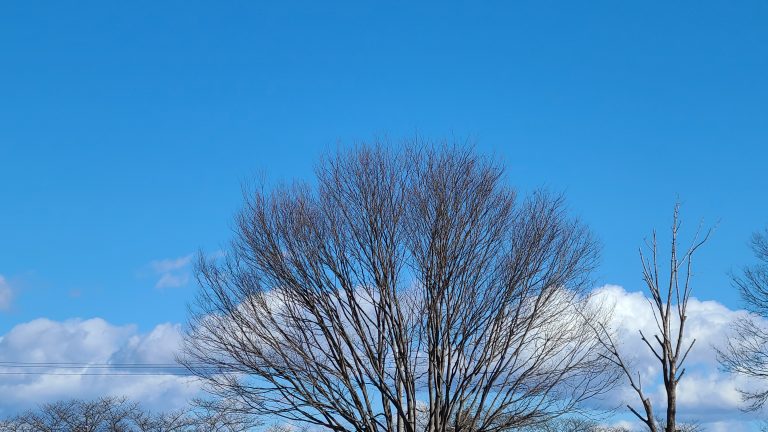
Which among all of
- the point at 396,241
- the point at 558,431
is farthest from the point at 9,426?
the point at 396,241

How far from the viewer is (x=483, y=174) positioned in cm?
1834

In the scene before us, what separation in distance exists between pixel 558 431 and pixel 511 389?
105 ft

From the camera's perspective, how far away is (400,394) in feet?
58.3

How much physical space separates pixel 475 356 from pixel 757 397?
11564 mm

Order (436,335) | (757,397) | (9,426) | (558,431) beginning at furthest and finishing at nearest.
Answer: (558,431), (9,426), (757,397), (436,335)

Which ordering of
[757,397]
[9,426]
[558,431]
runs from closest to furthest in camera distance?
[757,397] < [9,426] < [558,431]

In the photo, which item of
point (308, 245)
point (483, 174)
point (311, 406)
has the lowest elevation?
point (311, 406)

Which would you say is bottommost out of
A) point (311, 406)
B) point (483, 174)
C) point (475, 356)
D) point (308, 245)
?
point (311, 406)

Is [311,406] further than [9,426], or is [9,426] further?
[9,426]

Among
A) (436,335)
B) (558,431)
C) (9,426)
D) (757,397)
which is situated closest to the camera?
(436,335)

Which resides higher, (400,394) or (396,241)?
(396,241)

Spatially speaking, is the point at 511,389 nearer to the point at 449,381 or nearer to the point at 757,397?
the point at 449,381

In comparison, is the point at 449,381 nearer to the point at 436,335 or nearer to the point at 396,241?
the point at 436,335

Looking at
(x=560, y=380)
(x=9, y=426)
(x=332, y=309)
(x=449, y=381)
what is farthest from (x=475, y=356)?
(x=9, y=426)
